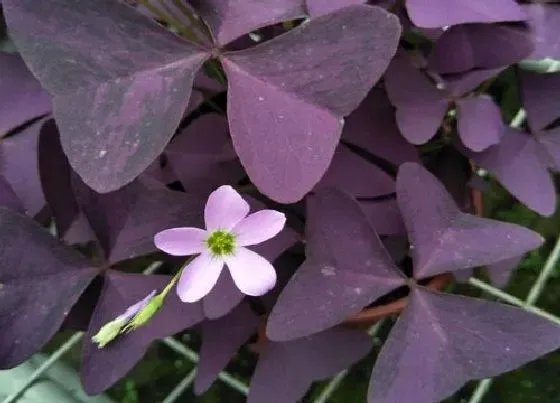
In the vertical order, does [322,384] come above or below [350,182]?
below

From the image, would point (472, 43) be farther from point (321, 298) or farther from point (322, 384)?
point (322, 384)

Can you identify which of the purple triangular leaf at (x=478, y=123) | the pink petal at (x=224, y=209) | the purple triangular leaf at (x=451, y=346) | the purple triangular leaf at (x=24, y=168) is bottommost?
the purple triangular leaf at (x=451, y=346)

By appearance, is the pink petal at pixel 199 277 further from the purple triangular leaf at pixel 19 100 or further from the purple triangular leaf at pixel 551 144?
the purple triangular leaf at pixel 551 144

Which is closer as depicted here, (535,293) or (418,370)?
(418,370)

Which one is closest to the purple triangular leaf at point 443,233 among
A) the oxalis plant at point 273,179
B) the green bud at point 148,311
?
the oxalis plant at point 273,179

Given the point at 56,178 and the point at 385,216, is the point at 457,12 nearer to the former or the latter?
the point at 385,216

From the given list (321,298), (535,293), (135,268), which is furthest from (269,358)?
(535,293)

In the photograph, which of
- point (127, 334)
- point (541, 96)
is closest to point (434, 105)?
point (541, 96)
